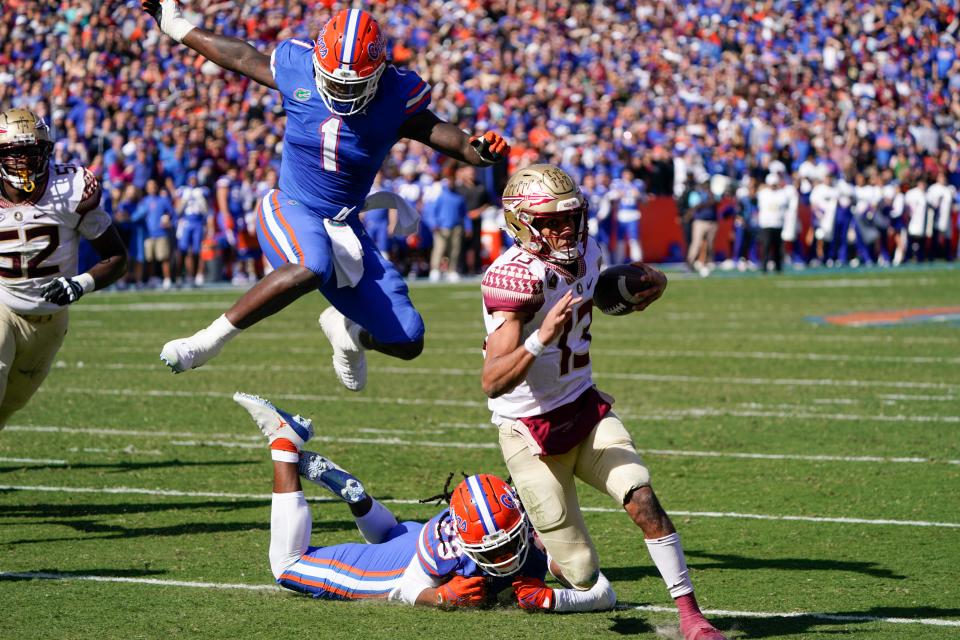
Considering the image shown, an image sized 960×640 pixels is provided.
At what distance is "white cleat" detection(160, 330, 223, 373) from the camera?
19.4 ft

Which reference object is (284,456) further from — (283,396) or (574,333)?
(283,396)

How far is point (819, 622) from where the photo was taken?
5.25 m

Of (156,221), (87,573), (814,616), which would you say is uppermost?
(814,616)

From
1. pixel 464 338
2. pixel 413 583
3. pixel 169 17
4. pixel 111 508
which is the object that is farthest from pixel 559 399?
pixel 464 338

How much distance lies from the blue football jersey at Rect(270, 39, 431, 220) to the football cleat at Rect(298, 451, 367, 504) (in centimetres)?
121

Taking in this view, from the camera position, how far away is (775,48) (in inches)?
1300

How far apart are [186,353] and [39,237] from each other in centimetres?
139

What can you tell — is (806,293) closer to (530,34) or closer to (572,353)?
(530,34)

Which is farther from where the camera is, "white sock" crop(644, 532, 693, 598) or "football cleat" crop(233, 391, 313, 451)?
"football cleat" crop(233, 391, 313, 451)

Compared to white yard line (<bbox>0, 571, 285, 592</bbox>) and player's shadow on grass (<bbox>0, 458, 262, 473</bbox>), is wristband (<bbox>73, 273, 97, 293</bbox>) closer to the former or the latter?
white yard line (<bbox>0, 571, 285, 592</bbox>)

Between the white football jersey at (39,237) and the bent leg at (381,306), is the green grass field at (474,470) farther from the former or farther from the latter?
the white football jersey at (39,237)

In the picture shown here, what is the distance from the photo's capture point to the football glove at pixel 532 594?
5375 millimetres

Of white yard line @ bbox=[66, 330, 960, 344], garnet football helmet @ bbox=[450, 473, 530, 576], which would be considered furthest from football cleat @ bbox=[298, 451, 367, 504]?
white yard line @ bbox=[66, 330, 960, 344]

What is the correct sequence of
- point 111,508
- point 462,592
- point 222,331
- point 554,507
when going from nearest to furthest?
1. point 554,507
2. point 462,592
3. point 222,331
4. point 111,508
